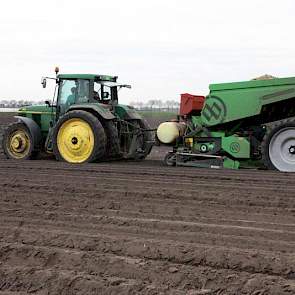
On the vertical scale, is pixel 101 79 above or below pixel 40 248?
above

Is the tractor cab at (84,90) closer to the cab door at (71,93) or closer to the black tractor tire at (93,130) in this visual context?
the cab door at (71,93)

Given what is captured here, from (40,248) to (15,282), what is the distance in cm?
77

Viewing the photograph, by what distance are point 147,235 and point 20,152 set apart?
26.4 feet

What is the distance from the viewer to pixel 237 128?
437 inches

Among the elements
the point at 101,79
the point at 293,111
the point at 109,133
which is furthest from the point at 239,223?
the point at 101,79

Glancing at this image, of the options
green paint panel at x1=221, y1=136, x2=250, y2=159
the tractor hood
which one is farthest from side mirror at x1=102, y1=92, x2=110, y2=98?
green paint panel at x1=221, y1=136, x2=250, y2=159

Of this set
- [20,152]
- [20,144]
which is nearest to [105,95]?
[20,144]

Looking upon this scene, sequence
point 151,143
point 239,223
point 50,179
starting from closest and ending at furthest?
point 239,223 → point 50,179 → point 151,143

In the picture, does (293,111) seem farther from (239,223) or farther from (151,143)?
(239,223)

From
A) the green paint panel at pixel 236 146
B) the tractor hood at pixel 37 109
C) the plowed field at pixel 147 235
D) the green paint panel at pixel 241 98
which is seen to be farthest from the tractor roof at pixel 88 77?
the plowed field at pixel 147 235

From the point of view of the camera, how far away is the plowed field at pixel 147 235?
397 centimetres

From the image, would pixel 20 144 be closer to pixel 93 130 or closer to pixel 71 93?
pixel 71 93

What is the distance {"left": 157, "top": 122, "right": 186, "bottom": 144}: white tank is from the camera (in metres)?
11.5

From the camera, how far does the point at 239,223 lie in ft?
18.9
